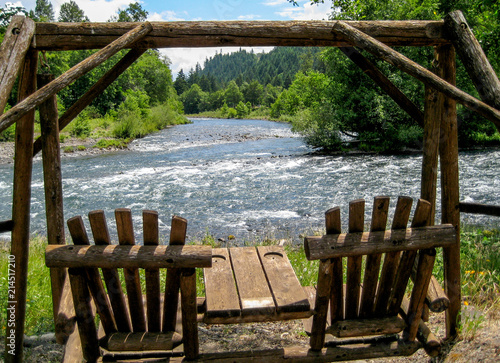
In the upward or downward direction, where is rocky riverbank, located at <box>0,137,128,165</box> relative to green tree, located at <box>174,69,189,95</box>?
downward

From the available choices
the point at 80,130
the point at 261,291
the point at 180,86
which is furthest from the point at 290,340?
the point at 180,86

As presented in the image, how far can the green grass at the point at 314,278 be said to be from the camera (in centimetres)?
424

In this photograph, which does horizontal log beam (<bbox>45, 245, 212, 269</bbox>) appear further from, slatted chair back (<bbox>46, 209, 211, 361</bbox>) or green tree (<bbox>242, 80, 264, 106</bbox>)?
green tree (<bbox>242, 80, 264, 106</bbox>)

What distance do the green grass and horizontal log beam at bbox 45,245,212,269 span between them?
2118 millimetres

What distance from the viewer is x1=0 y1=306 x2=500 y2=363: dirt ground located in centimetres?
332

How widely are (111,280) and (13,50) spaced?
6.23ft

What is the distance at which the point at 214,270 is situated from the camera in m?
3.25

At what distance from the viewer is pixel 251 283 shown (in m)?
3.01

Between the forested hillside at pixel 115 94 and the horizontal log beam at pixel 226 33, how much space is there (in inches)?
399

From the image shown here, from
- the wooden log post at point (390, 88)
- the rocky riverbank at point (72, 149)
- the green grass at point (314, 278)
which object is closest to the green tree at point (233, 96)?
the rocky riverbank at point (72, 149)

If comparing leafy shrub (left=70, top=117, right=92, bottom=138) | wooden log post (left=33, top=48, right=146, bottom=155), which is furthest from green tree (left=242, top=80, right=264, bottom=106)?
wooden log post (left=33, top=48, right=146, bottom=155)

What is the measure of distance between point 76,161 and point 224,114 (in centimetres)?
6282

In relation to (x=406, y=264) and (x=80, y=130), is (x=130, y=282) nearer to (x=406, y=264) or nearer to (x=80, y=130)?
(x=406, y=264)

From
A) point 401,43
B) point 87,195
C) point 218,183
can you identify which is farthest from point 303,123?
point 401,43
